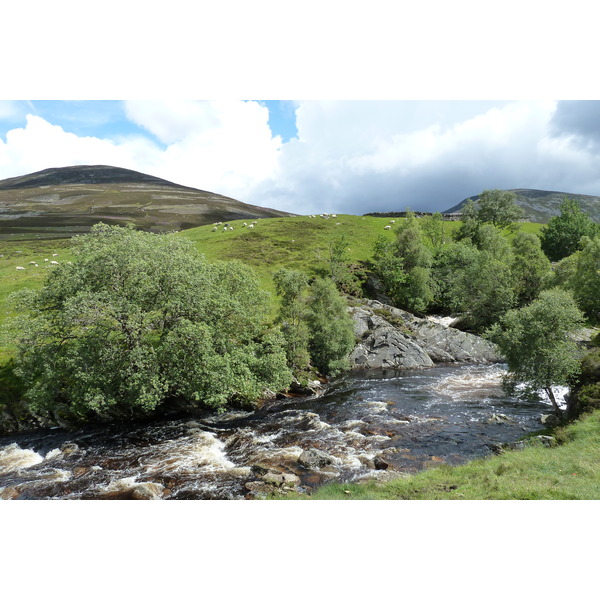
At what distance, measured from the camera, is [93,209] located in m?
174

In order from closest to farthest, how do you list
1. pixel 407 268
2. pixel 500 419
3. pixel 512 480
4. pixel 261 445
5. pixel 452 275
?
1. pixel 512 480
2. pixel 261 445
3. pixel 500 419
4. pixel 452 275
5. pixel 407 268

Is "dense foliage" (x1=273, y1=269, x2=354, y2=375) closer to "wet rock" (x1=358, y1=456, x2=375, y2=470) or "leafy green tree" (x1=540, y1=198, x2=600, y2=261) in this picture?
"wet rock" (x1=358, y1=456, x2=375, y2=470)

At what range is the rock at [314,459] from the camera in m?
21.9

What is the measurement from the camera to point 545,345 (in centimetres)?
2689

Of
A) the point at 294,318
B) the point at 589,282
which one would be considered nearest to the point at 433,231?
the point at 589,282

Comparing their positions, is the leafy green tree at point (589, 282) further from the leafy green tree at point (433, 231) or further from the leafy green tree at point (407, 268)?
the leafy green tree at point (433, 231)

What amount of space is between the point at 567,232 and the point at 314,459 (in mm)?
115075

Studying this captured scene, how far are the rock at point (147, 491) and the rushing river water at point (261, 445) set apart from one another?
6 centimetres

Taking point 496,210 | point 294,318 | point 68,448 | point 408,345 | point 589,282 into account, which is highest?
point 496,210

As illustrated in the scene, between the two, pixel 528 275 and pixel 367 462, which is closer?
pixel 367 462

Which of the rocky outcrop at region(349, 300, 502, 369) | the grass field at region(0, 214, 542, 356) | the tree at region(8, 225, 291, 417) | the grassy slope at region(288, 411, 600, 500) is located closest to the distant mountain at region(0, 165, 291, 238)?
the grass field at region(0, 214, 542, 356)

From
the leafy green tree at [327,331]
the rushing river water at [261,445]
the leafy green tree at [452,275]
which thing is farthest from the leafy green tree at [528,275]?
the rushing river water at [261,445]

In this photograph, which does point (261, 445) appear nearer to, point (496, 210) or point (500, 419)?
point (500, 419)
